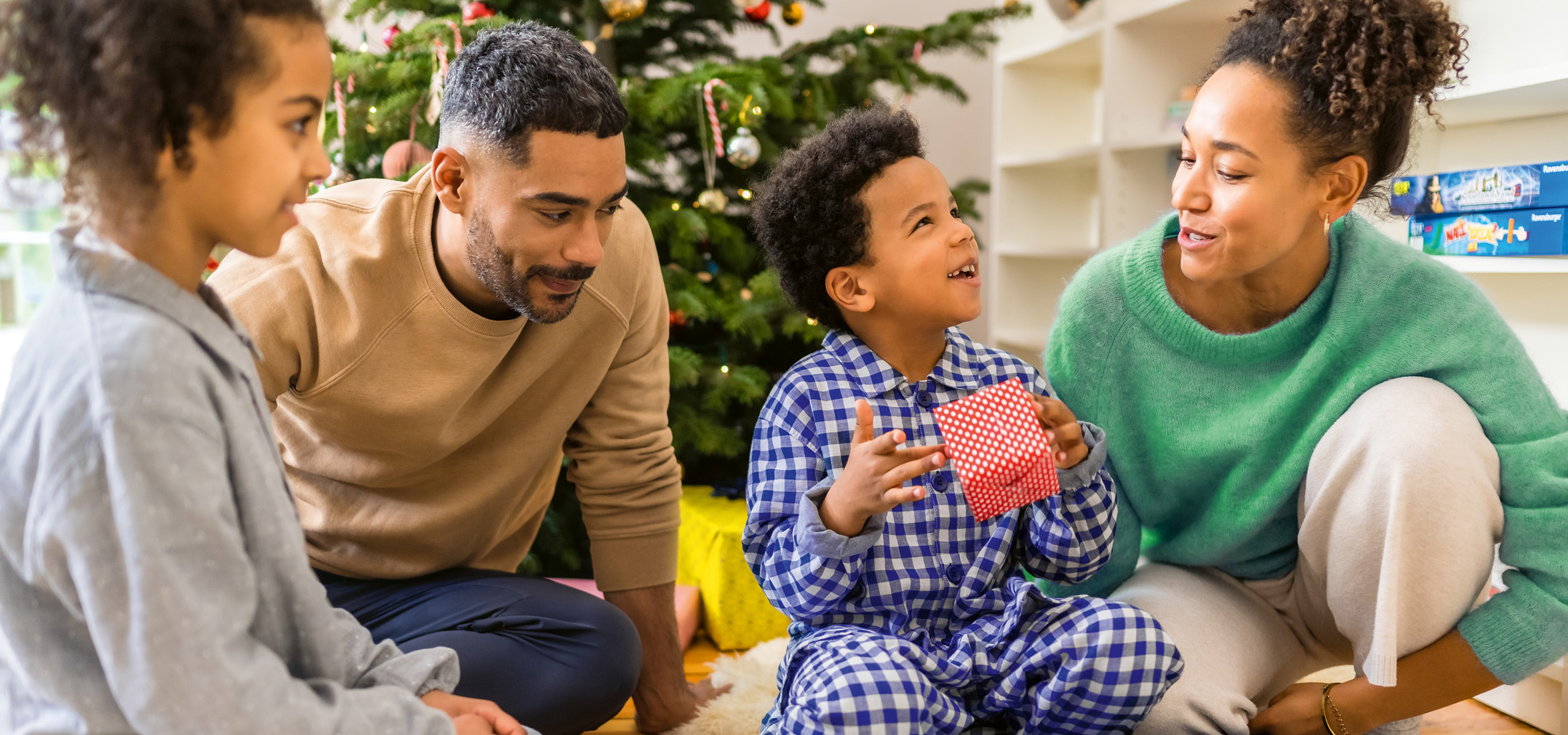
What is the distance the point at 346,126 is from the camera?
2346 millimetres

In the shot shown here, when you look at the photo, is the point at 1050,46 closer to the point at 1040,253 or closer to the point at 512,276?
the point at 1040,253

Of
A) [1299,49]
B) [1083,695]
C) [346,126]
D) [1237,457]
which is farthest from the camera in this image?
[346,126]

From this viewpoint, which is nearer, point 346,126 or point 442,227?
point 442,227

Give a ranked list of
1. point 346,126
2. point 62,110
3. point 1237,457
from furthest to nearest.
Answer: point 346,126 < point 1237,457 < point 62,110

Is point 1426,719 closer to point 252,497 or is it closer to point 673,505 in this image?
point 673,505

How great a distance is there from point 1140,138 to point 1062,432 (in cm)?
215

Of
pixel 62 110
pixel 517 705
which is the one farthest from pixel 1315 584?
pixel 62 110

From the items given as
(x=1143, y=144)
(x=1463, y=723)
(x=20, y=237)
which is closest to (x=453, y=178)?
(x=1463, y=723)

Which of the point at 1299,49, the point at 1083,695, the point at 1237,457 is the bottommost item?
the point at 1083,695

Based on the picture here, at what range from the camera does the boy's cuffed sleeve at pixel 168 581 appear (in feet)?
2.48

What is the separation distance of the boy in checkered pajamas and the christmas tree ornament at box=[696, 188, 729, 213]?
79 centimetres

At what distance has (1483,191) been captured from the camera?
6.82ft

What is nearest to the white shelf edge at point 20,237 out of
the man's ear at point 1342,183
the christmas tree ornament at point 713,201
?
the christmas tree ornament at point 713,201

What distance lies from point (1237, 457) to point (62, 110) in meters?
1.38
